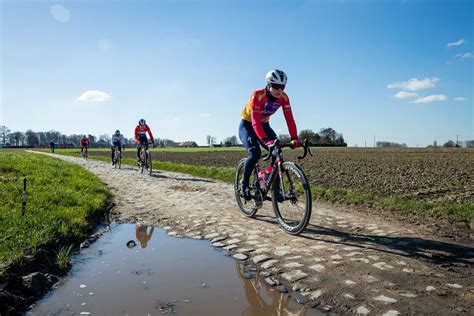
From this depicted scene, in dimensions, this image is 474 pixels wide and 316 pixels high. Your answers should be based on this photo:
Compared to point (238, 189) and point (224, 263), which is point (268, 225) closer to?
point (238, 189)

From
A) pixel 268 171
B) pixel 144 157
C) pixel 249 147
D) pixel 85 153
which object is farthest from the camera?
pixel 85 153

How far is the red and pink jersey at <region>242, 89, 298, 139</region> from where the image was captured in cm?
646

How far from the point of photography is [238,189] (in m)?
8.08

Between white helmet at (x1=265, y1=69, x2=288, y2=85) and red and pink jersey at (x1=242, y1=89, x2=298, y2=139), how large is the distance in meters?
0.38

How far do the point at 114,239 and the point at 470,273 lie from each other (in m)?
5.37

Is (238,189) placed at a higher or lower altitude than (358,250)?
higher

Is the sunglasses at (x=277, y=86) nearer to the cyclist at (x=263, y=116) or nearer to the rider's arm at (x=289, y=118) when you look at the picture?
the cyclist at (x=263, y=116)

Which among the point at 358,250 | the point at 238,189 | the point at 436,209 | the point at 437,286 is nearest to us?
the point at 437,286

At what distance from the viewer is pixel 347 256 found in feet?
15.3

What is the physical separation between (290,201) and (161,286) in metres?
3.18

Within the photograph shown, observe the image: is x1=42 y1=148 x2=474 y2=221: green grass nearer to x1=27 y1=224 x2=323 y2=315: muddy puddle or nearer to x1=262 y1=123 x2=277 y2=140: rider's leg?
x1=262 y1=123 x2=277 y2=140: rider's leg

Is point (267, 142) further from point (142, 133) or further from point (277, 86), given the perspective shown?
point (142, 133)

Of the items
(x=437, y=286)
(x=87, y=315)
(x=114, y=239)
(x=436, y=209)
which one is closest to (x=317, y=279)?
(x=437, y=286)

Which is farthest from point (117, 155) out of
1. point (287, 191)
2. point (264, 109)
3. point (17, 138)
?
point (17, 138)
